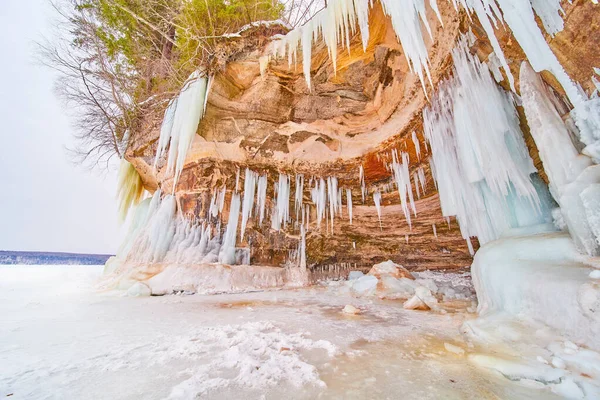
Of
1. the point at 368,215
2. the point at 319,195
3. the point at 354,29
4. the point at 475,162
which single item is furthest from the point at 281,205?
the point at 475,162

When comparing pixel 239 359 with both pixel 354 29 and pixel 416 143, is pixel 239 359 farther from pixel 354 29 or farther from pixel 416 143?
pixel 416 143

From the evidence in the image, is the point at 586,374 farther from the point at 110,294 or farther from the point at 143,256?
the point at 143,256

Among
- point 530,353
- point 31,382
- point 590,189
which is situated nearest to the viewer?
point 31,382

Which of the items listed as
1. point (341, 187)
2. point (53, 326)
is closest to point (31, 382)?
point (53, 326)

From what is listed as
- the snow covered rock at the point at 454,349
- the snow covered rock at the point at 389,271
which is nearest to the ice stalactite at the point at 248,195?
the snow covered rock at the point at 389,271

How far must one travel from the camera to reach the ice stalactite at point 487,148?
3.11 meters

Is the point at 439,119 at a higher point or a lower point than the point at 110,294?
higher

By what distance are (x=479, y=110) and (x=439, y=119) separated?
966 mm

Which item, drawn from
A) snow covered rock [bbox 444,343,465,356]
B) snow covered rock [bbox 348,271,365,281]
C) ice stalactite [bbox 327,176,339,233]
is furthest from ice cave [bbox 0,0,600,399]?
snow covered rock [bbox 348,271,365,281]

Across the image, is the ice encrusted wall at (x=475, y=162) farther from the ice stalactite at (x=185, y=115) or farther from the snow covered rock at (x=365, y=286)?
the snow covered rock at (x=365, y=286)

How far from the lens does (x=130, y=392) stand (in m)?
1.12

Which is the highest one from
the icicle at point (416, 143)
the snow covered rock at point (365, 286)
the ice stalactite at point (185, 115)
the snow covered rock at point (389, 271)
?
the ice stalactite at point (185, 115)

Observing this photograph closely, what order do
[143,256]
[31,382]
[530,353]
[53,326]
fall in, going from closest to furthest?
[31,382] < [530,353] < [53,326] < [143,256]

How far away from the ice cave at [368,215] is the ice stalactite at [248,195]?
5 cm
